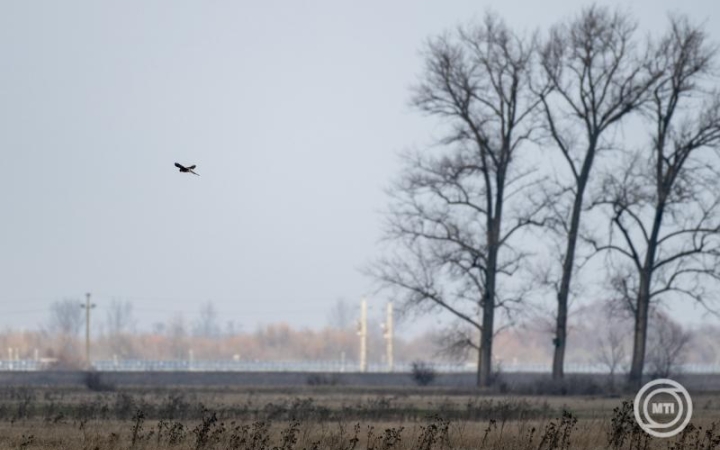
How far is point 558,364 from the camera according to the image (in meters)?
59.5

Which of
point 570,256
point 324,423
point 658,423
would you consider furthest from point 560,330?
point 324,423

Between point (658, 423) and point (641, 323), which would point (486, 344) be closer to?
point (641, 323)

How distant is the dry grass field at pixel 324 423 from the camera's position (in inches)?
1037

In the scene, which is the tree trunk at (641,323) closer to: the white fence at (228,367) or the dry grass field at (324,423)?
the dry grass field at (324,423)

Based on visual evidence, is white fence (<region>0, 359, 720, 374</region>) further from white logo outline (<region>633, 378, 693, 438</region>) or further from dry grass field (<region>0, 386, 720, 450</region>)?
dry grass field (<region>0, 386, 720, 450</region>)

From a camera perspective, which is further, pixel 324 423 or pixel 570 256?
pixel 570 256

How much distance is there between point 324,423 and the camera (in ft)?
106

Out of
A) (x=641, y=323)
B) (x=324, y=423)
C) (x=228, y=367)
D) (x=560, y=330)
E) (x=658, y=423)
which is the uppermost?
(x=641, y=323)

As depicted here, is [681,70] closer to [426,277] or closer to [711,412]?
[426,277]

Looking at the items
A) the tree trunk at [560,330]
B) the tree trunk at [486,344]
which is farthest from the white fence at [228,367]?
the tree trunk at [486,344]

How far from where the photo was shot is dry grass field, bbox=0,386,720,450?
26328mm

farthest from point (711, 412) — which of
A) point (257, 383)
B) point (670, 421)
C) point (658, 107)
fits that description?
point (257, 383)

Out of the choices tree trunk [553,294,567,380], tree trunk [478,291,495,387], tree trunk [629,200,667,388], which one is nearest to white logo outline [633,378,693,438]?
tree trunk [629,200,667,388]

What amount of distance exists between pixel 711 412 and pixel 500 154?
22325 millimetres
